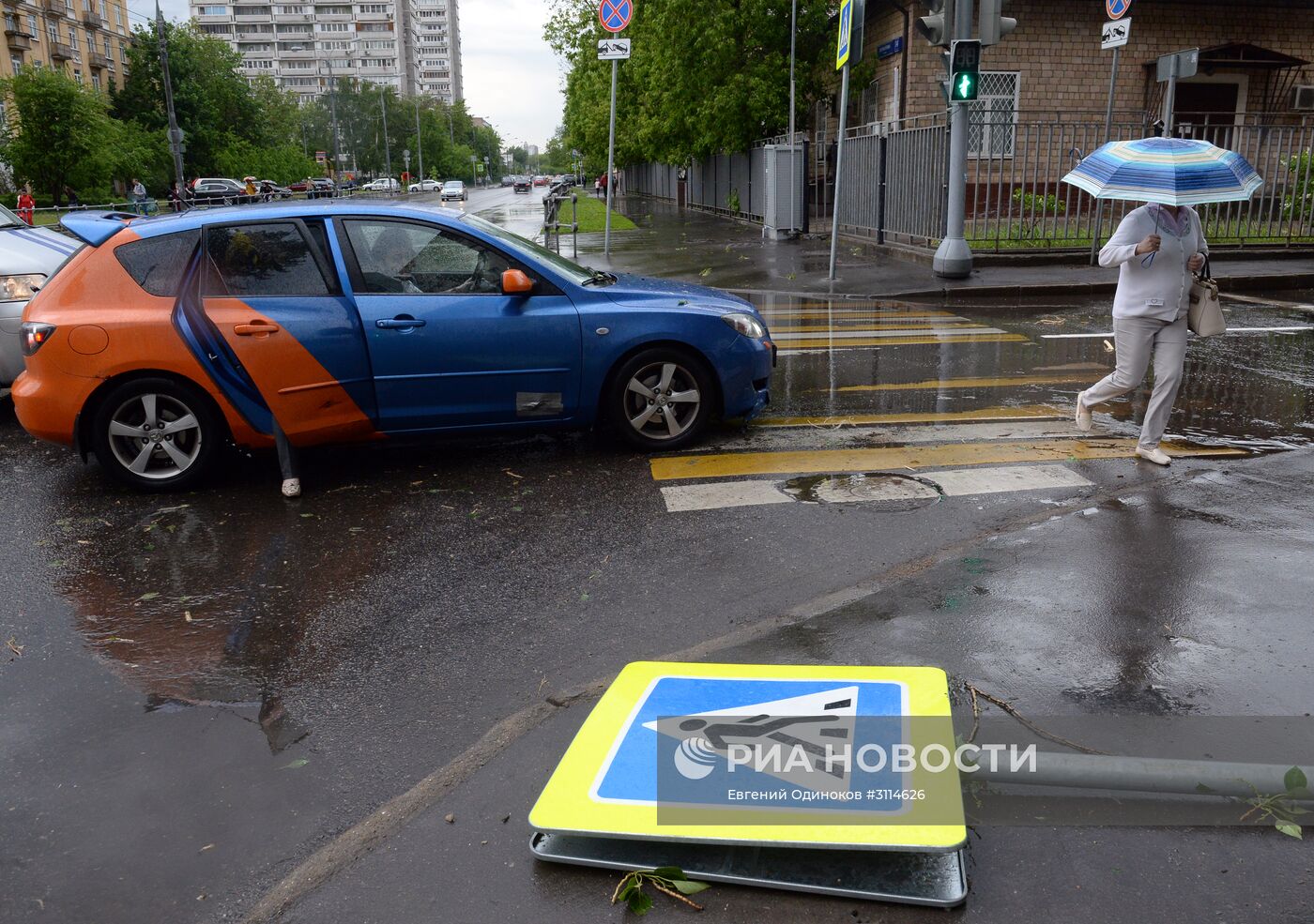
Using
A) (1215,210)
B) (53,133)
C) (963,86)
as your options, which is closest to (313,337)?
(963,86)

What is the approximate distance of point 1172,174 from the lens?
A: 20.2 feet

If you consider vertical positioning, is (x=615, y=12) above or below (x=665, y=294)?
above

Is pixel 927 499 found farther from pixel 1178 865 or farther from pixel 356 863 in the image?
pixel 356 863

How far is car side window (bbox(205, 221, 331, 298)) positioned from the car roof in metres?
0.09

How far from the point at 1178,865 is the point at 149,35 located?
92.6 meters

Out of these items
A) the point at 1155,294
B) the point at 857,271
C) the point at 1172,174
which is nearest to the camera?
the point at 1172,174


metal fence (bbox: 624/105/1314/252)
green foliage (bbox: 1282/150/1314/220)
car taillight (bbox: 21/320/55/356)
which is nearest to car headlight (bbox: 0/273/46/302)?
car taillight (bbox: 21/320/55/356)

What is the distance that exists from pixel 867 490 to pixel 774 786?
11.4 ft

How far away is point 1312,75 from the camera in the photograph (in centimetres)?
2595

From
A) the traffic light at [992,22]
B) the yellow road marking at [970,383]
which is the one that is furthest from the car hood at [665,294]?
the traffic light at [992,22]

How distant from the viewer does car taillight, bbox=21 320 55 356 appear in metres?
6.46

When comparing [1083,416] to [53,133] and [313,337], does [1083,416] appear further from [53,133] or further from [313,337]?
[53,133]

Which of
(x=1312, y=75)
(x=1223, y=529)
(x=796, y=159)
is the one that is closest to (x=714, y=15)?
(x=796, y=159)

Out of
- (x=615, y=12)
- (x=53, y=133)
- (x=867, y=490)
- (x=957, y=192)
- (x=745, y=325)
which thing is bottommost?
(x=867, y=490)
